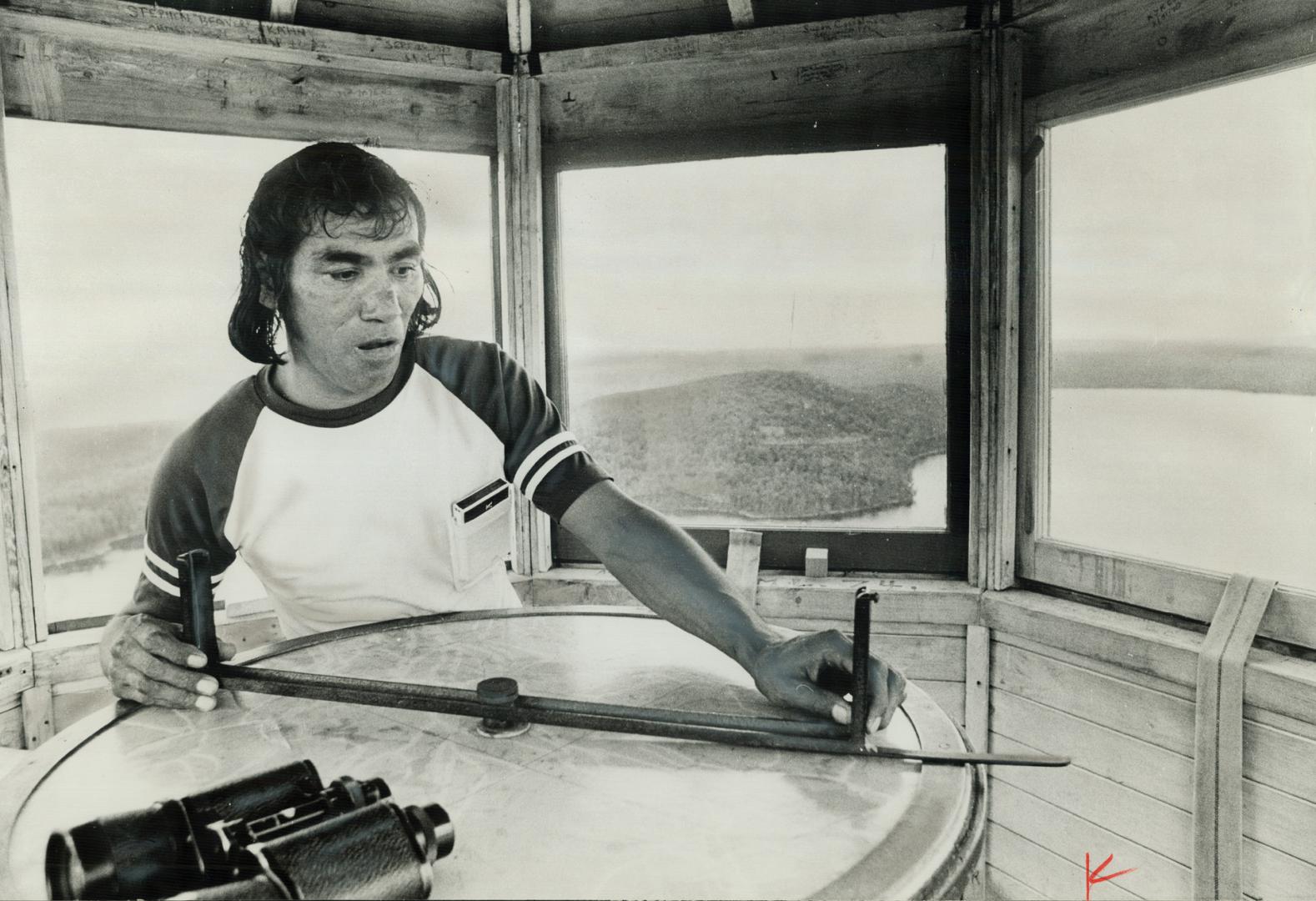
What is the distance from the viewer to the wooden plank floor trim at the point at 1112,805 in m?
2.26

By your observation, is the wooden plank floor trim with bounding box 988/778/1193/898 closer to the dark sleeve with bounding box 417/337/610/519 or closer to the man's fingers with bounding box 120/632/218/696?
the dark sleeve with bounding box 417/337/610/519

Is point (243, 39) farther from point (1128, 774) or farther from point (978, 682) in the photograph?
point (1128, 774)

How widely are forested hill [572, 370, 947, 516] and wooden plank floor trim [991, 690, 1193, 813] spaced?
0.73 m

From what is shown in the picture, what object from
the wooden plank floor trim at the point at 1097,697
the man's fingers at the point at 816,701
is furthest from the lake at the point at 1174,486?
the man's fingers at the point at 816,701

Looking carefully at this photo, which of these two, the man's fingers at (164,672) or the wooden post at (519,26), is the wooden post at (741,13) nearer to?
the wooden post at (519,26)

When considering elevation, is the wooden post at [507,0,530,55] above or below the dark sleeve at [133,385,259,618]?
above

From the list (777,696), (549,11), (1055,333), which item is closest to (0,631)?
(777,696)

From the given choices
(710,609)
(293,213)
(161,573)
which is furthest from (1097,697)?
(293,213)

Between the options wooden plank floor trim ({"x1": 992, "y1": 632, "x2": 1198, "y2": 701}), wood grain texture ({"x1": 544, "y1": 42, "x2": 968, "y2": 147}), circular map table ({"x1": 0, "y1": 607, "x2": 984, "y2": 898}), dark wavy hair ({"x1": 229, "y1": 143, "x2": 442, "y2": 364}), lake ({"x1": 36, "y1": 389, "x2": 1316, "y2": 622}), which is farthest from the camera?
wood grain texture ({"x1": 544, "y1": 42, "x2": 968, "y2": 147})

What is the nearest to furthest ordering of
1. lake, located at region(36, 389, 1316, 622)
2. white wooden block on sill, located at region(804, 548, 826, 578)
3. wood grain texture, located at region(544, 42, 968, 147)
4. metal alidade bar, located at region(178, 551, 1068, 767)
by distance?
metal alidade bar, located at region(178, 551, 1068, 767) → lake, located at region(36, 389, 1316, 622) → wood grain texture, located at region(544, 42, 968, 147) → white wooden block on sill, located at region(804, 548, 826, 578)

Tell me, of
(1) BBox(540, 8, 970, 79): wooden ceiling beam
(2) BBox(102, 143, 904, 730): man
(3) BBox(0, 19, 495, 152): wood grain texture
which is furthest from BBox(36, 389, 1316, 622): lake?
(3) BBox(0, 19, 495, 152): wood grain texture

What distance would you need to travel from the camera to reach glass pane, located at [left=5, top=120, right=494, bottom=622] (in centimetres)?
241

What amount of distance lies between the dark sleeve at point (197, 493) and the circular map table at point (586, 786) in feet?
1.85

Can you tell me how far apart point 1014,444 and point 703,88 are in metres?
1.50
